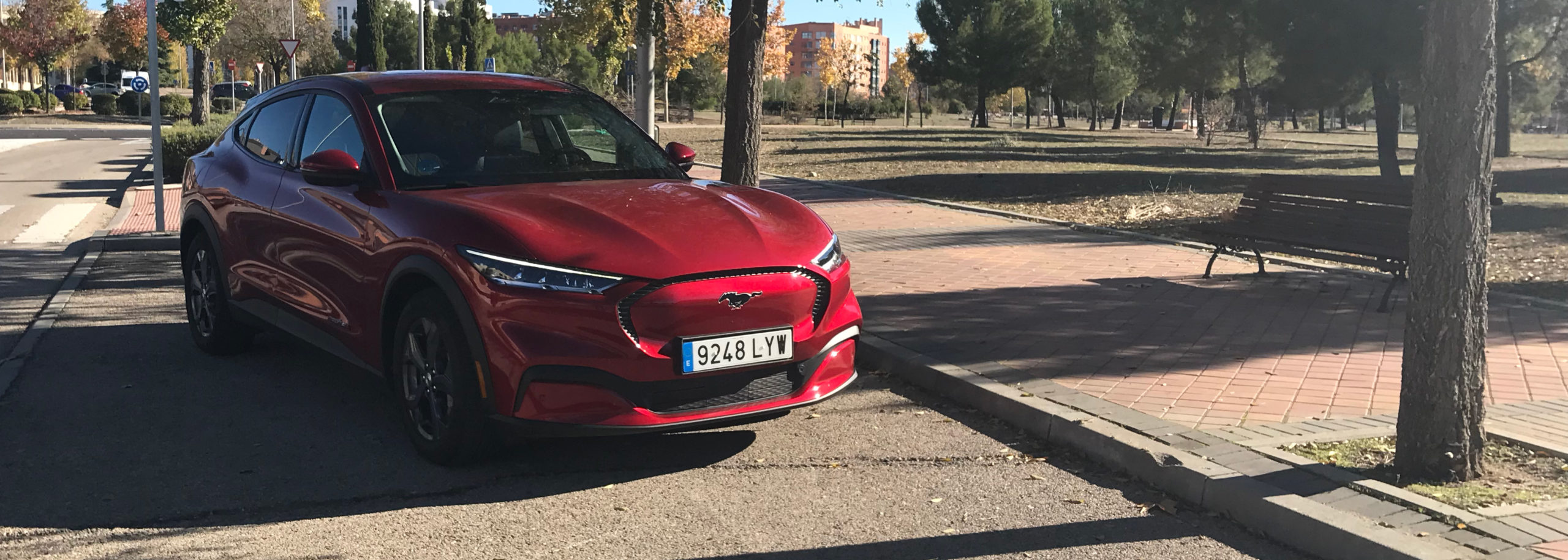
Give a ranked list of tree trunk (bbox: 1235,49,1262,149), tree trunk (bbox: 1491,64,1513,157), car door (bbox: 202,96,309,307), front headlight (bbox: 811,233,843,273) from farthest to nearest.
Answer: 1. tree trunk (bbox: 1235,49,1262,149)
2. tree trunk (bbox: 1491,64,1513,157)
3. car door (bbox: 202,96,309,307)
4. front headlight (bbox: 811,233,843,273)

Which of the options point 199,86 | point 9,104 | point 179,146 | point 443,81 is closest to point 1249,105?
point 199,86

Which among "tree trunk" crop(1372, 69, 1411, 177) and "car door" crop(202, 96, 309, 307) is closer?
"car door" crop(202, 96, 309, 307)

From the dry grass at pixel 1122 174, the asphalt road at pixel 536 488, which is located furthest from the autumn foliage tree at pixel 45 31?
the asphalt road at pixel 536 488

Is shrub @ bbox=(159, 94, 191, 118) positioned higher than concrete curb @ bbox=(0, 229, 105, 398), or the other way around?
shrub @ bbox=(159, 94, 191, 118)

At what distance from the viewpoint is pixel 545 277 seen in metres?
4.33

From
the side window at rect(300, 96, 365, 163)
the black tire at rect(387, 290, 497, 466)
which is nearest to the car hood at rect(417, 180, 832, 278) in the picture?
the black tire at rect(387, 290, 497, 466)

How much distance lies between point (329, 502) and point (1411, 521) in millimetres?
3735

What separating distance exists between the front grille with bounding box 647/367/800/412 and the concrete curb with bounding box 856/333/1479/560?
50.7 inches

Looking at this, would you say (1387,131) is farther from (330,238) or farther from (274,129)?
(330,238)

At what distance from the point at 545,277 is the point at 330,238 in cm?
152

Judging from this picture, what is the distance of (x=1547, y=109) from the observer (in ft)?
198

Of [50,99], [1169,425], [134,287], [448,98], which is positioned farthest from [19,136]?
[1169,425]

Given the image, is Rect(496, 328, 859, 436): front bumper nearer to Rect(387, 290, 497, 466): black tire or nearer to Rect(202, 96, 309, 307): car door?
Rect(387, 290, 497, 466): black tire

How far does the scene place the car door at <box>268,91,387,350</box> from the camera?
505cm
